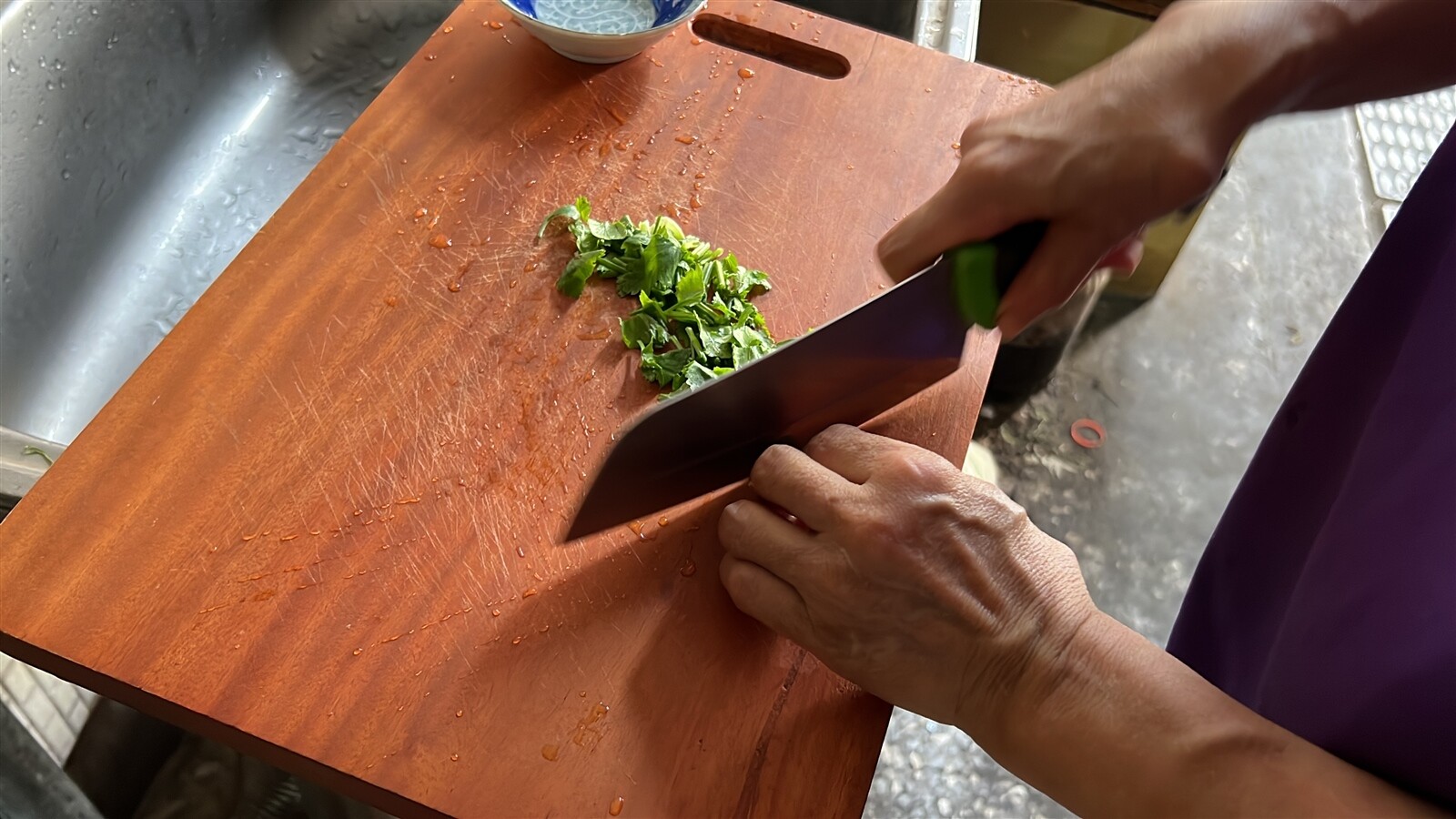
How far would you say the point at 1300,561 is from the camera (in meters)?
0.84

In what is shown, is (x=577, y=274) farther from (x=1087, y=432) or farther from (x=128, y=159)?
(x=1087, y=432)

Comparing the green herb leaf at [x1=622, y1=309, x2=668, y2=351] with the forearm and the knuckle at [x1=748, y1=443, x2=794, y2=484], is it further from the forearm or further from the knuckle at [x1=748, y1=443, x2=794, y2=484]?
the forearm

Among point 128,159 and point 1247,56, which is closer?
point 1247,56

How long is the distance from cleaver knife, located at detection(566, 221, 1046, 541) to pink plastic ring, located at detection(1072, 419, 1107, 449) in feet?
3.78

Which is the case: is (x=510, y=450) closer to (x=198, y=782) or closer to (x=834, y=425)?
(x=834, y=425)

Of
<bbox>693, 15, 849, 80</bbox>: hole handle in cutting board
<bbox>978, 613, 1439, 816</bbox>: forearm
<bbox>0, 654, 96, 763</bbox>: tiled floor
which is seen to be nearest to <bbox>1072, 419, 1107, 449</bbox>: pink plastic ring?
<bbox>693, 15, 849, 80</bbox>: hole handle in cutting board

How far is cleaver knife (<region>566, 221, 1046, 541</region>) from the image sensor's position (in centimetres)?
74

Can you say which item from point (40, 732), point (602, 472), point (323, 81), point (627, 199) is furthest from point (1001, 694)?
point (323, 81)

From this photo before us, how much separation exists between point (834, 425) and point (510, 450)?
0.29 metres

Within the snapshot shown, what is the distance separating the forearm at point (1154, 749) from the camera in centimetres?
57

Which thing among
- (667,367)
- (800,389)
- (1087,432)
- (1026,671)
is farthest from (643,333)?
(1087,432)

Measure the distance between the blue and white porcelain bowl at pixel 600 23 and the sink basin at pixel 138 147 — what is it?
1.74 ft

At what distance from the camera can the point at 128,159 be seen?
1.29 meters

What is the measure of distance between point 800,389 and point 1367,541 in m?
0.42
